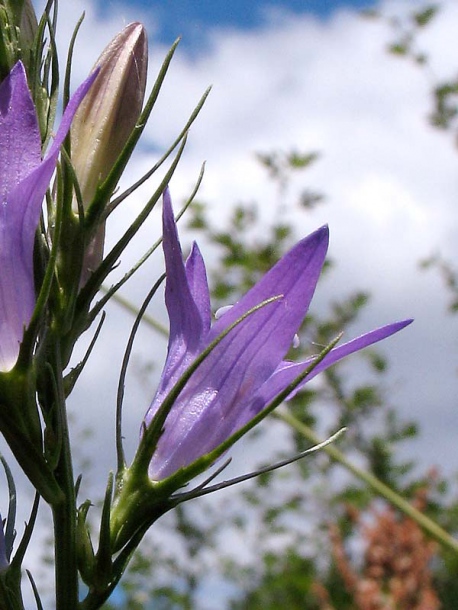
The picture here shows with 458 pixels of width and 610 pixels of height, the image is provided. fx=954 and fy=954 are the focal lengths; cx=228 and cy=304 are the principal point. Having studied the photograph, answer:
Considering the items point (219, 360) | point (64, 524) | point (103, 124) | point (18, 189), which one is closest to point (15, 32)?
point (103, 124)

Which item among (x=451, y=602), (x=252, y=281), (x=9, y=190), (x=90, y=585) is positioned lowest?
(x=451, y=602)

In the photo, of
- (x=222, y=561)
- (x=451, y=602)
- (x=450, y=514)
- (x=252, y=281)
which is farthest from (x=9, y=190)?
(x=222, y=561)

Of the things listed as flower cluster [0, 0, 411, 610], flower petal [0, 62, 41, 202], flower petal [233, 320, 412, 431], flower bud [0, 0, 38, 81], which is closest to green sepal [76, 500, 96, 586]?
flower cluster [0, 0, 411, 610]

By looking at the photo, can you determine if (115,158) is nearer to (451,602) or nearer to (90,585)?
(90,585)

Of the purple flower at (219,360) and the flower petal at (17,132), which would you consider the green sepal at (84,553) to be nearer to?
the purple flower at (219,360)

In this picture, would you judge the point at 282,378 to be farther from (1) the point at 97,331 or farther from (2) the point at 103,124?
(2) the point at 103,124

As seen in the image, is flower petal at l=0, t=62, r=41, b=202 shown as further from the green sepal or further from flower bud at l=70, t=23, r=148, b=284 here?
the green sepal
